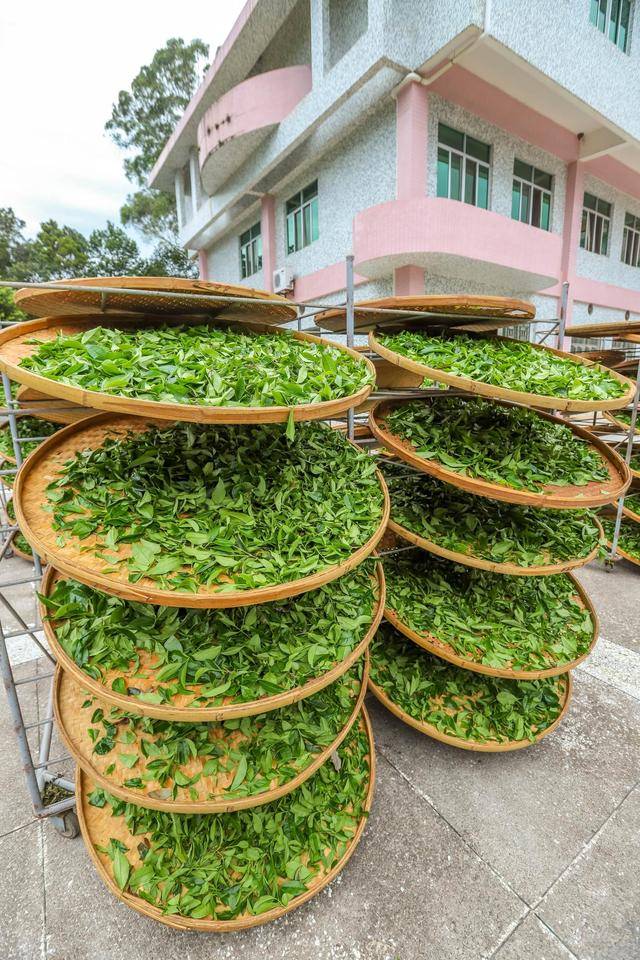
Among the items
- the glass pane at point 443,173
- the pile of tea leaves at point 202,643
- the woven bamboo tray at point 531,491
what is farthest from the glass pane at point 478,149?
the pile of tea leaves at point 202,643

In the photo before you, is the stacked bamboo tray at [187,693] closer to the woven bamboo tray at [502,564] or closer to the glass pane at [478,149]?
→ the woven bamboo tray at [502,564]

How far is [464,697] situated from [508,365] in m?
1.73

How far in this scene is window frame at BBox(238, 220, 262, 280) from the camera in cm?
1338

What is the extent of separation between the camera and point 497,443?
2.33 m

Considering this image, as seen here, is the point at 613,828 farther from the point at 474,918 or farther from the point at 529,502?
the point at 529,502

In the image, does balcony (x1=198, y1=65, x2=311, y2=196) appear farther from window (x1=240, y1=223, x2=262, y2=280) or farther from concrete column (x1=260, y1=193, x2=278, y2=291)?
window (x1=240, y1=223, x2=262, y2=280)

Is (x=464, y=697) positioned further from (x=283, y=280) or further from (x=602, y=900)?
(x=283, y=280)

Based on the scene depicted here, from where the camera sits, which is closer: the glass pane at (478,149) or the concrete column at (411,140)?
the concrete column at (411,140)

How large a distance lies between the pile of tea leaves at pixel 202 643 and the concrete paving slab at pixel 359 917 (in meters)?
0.89

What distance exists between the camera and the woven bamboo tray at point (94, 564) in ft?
3.93

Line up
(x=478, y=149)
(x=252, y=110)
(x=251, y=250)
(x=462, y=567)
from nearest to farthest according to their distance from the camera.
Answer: (x=462, y=567) → (x=478, y=149) → (x=252, y=110) → (x=251, y=250)

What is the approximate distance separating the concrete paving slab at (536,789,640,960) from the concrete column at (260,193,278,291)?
12.6 meters

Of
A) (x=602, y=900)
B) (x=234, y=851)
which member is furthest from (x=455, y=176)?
(x=234, y=851)

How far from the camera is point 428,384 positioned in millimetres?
3129
